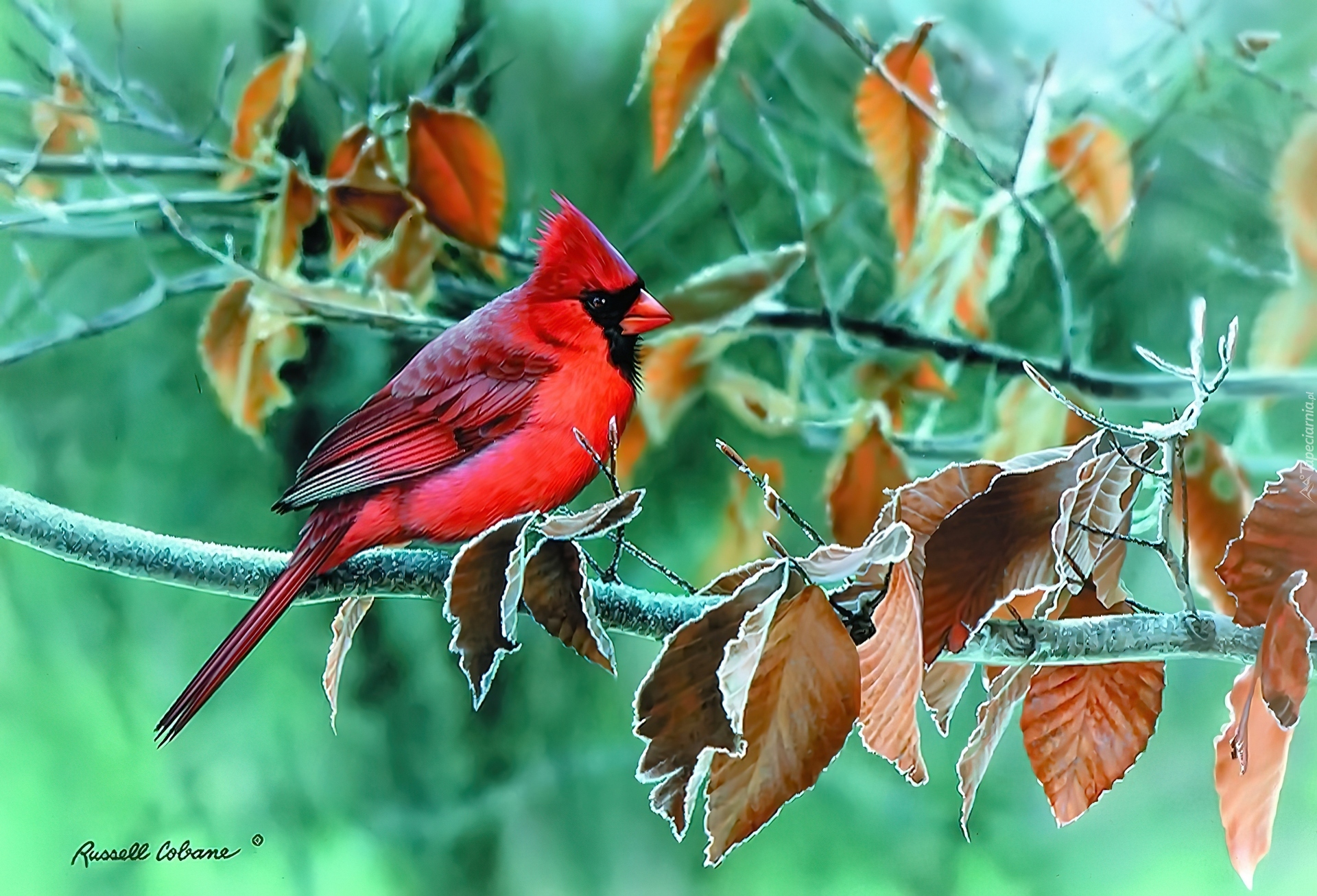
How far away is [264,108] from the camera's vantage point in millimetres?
1027

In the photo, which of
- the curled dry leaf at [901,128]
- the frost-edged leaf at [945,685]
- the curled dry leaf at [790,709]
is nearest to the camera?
the curled dry leaf at [790,709]

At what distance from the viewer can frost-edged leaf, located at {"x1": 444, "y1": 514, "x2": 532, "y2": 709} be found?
0.65m

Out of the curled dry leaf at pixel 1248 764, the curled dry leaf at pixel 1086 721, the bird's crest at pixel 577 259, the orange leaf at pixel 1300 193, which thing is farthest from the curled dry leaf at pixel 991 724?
the orange leaf at pixel 1300 193

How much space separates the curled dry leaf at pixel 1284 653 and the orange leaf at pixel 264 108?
0.94 metres

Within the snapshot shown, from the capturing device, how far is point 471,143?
1034mm

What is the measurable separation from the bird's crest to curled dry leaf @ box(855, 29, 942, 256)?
0.89 ft

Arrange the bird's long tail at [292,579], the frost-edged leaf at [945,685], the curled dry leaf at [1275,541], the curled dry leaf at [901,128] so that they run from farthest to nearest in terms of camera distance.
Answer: the curled dry leaf at [901,128] < the bird's long tail at [292,579] < the frost-edged leaf at [945,685] < the curled dry leaf at [1275,541]

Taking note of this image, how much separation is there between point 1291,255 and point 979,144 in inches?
13.4

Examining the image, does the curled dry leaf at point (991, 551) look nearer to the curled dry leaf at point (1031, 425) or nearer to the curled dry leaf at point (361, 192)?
the curled dry leaf at point (1031, 425)

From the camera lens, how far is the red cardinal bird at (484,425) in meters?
0.93

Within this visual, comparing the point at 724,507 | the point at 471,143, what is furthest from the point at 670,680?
the point at 471,143

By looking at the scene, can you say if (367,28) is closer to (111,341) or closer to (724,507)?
(111,341)

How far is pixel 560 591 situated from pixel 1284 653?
1.49 feet
